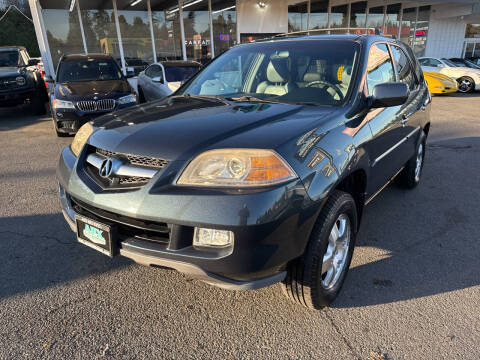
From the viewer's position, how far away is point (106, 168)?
2023 millimetres

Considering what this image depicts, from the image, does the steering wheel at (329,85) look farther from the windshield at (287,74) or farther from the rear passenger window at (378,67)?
the rear passenger window at (378,67)

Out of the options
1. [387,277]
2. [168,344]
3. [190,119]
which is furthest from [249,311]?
[190,119]

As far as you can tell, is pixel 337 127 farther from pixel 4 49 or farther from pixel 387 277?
pixel 4 49

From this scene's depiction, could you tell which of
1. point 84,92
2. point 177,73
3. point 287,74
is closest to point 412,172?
point 287,74

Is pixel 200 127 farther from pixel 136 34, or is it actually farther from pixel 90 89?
pixel 136 34

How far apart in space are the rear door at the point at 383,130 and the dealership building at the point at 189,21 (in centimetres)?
1042

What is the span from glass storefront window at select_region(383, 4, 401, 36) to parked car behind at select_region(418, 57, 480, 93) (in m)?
7.12

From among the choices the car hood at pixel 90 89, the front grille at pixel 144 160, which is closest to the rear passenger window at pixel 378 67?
the front grille at pixel 144 160

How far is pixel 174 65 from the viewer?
9688mm

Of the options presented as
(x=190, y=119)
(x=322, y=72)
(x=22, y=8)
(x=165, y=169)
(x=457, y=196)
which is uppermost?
(x=22, y=8)

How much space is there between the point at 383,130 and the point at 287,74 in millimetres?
900

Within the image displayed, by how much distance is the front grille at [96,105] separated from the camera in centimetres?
670

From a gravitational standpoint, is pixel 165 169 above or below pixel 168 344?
above

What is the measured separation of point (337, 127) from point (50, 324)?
215 cm
